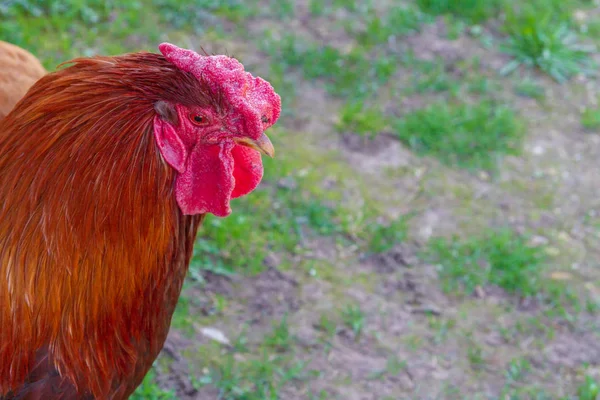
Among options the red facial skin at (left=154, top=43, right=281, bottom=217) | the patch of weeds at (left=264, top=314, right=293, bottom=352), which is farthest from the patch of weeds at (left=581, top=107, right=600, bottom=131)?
the red facial skin at (left=154, top=43, right=281, bottom=217)

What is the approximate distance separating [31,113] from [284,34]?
12.9ft

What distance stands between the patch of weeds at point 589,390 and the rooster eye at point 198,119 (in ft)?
8.86

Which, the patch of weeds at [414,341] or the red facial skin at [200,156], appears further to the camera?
the patch of weeds at [414,341]

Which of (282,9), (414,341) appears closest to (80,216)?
(414,341)

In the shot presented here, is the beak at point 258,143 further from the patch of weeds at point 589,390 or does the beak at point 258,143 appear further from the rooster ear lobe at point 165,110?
the patch of weeds at point 589,390

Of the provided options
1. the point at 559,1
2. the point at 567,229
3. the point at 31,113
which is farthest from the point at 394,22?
the point at 31,113

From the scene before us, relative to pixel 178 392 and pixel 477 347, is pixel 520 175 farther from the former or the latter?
pixel 178 392

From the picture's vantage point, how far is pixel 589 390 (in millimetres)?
4059

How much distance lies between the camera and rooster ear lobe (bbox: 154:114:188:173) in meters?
2.49

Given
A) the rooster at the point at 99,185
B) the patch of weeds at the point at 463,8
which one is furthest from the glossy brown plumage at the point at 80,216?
the patch of weeds at the point at 463,8

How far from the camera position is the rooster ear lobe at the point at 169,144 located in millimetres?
2490

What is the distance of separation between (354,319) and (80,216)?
213 cm

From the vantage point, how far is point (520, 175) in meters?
5.48

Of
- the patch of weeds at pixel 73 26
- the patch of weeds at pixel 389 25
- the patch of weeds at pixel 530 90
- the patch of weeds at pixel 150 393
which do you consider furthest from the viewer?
the patch of weeds at pixel 389 25
